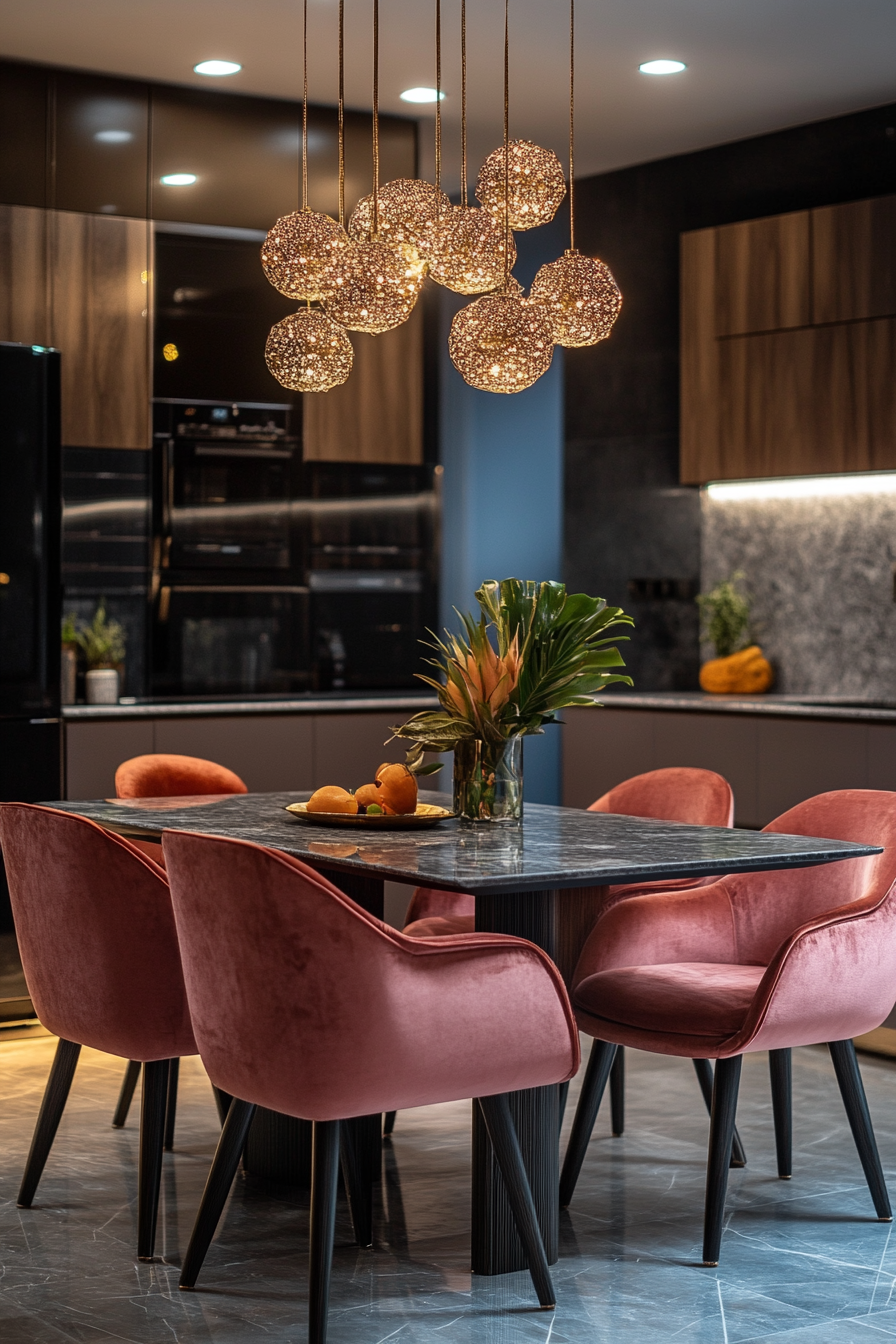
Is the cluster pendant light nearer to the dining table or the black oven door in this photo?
the dining table

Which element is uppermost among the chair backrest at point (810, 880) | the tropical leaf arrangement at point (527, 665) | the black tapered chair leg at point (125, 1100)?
the tropical leaf arrangement at point (527, 665)

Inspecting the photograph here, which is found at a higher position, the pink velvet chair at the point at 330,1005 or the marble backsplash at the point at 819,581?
the marble backsplash at the point at 819,581

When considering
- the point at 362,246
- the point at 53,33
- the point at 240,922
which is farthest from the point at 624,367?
the point at 240,922

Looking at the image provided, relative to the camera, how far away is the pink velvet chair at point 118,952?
3.21 metres

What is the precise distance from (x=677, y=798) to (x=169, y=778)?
1.27 meters

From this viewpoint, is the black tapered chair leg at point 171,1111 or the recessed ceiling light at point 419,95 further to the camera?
the recessed ceiling light at point 419,95

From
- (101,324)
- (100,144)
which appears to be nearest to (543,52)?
(100,144)

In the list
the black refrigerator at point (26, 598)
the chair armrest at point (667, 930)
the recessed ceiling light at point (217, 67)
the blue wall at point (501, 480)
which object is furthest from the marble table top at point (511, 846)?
the blue wall at point (501, 480)

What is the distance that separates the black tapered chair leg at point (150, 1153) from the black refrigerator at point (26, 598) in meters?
2.03

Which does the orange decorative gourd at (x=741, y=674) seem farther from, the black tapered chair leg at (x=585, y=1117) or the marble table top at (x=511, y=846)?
the black tapered chair leg at (x=585, y=1117)

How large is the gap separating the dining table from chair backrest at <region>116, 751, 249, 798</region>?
0.66 m

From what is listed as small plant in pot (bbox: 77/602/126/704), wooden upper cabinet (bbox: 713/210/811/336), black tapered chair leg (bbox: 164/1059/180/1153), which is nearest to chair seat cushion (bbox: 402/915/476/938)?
black tapered chair leg (bbox: 164/1059/180/1153)

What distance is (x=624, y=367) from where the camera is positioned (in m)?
7.23

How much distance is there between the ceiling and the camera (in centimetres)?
524
